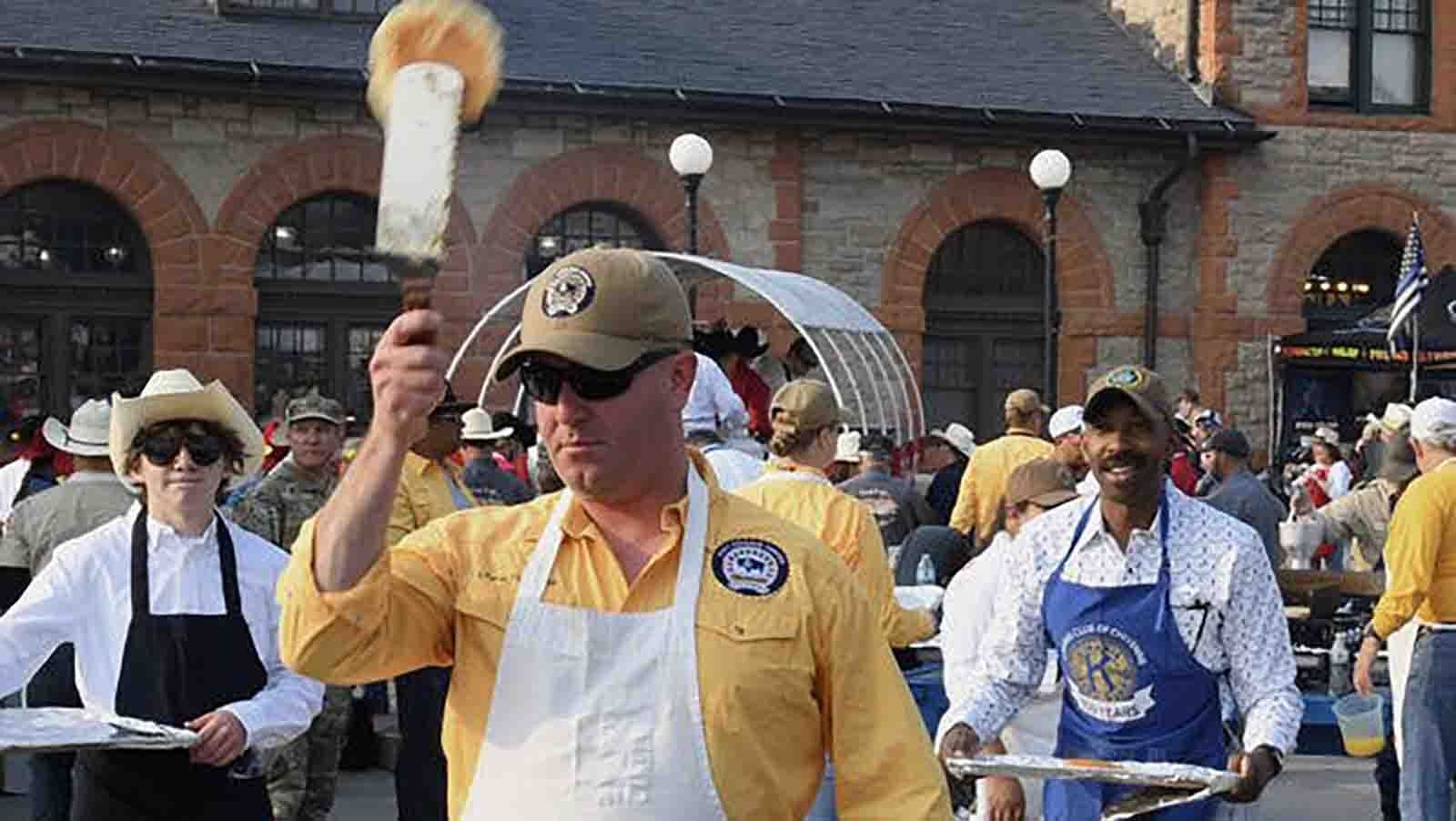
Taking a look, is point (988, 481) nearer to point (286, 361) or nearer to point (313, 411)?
point (313, 411)

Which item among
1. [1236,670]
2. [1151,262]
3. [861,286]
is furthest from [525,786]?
[1151,262]

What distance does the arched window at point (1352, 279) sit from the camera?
2280 centimetres

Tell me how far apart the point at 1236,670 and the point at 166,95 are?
1488 centimetres

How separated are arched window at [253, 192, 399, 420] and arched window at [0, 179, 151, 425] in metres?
1.05

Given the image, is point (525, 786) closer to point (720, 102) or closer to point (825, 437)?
point (825, 437)

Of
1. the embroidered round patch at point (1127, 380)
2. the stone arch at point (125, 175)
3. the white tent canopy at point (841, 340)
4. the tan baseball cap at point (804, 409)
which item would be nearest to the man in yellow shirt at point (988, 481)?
the white tent canopy at point (841, 340)

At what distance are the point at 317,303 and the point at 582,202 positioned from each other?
253 cm

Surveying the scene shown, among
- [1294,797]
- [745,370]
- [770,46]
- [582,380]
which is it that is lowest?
[1294,797]

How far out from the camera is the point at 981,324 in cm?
2169

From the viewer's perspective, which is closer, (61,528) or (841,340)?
(61,528)

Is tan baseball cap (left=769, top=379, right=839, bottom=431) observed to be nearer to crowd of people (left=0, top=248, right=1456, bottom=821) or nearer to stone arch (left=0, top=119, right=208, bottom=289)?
crowd of people (left=0, top=248, right=1456, bottom=821)

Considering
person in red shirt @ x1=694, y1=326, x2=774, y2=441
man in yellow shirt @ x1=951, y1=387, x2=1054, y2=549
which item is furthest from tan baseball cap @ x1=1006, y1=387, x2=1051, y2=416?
person in red shirt @ x1=694, y1=326, x2=774, y2=441

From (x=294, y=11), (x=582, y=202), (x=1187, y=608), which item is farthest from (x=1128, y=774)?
(x=294, y=11)

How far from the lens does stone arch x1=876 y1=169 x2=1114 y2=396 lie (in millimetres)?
20938
